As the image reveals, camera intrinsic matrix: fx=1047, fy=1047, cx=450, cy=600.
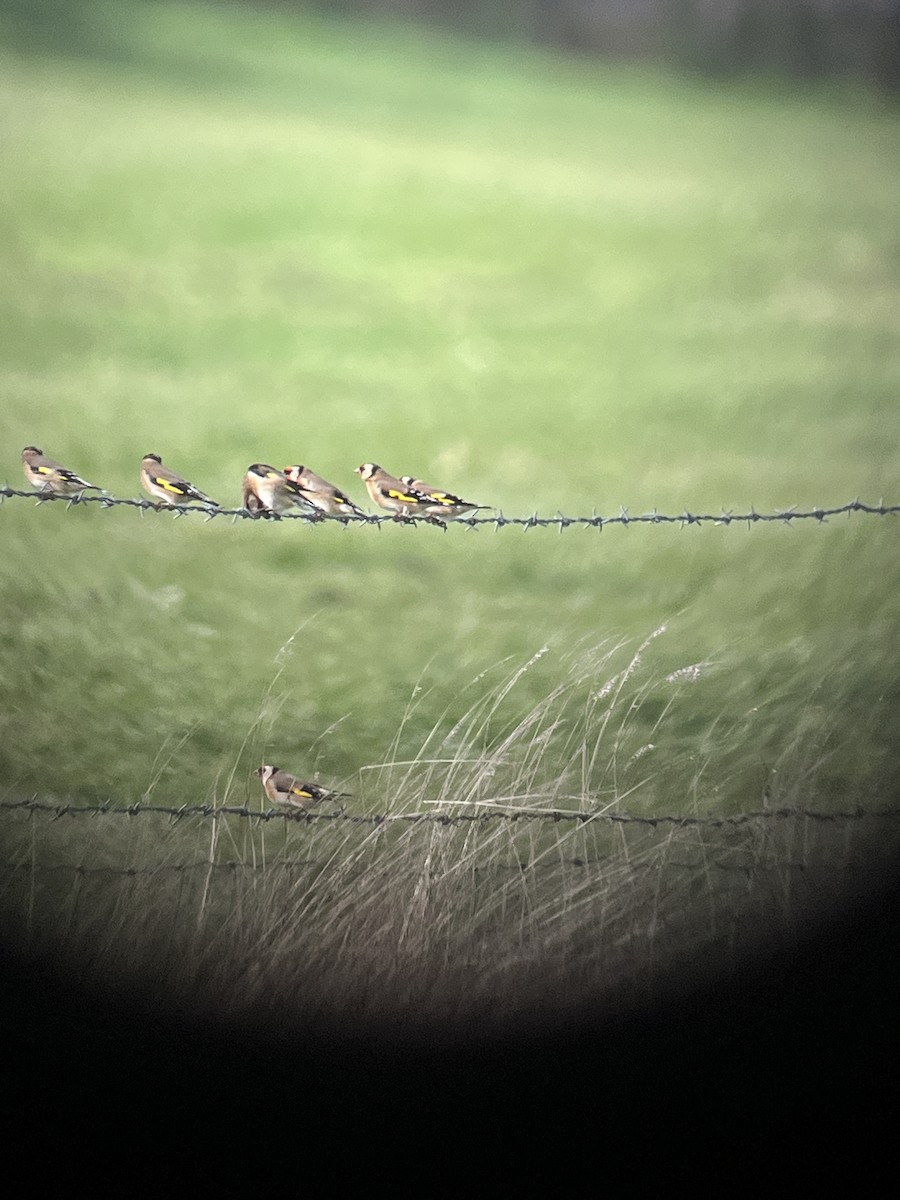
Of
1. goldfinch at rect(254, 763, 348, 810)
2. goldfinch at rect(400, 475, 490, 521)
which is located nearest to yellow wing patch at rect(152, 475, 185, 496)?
goldfinch at rect(400, 475, 490, 521)

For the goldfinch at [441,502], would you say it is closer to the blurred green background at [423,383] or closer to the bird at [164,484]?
the blurred green background at [423,383]

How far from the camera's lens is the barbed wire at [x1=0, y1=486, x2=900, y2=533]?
3.79 ft

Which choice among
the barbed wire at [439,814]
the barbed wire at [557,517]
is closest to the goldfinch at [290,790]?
the barbed wire at [439,814]

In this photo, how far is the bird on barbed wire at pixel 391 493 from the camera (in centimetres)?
113

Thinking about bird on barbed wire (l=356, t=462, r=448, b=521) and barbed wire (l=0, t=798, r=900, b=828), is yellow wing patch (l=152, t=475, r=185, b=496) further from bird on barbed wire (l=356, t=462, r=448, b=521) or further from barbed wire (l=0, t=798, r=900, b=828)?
barbed wire (l=0, t=798, r=900, b=828)

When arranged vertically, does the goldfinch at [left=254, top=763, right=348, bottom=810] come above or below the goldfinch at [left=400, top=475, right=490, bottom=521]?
below

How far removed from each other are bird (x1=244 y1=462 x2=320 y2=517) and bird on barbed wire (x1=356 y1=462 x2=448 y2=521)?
67 mm

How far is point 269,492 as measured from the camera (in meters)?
1.15

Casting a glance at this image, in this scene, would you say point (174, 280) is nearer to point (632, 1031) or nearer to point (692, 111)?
point (692, 111)

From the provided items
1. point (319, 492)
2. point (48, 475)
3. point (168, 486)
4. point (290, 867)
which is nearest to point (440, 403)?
point (319, 492)

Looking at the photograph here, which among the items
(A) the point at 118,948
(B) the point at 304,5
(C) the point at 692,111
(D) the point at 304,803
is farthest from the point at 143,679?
(C) the point at 692,111

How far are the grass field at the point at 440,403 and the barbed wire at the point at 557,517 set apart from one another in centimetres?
1

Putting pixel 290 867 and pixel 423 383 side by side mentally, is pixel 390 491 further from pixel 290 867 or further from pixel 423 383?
pixel 290 867

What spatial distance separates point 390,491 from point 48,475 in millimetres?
365
